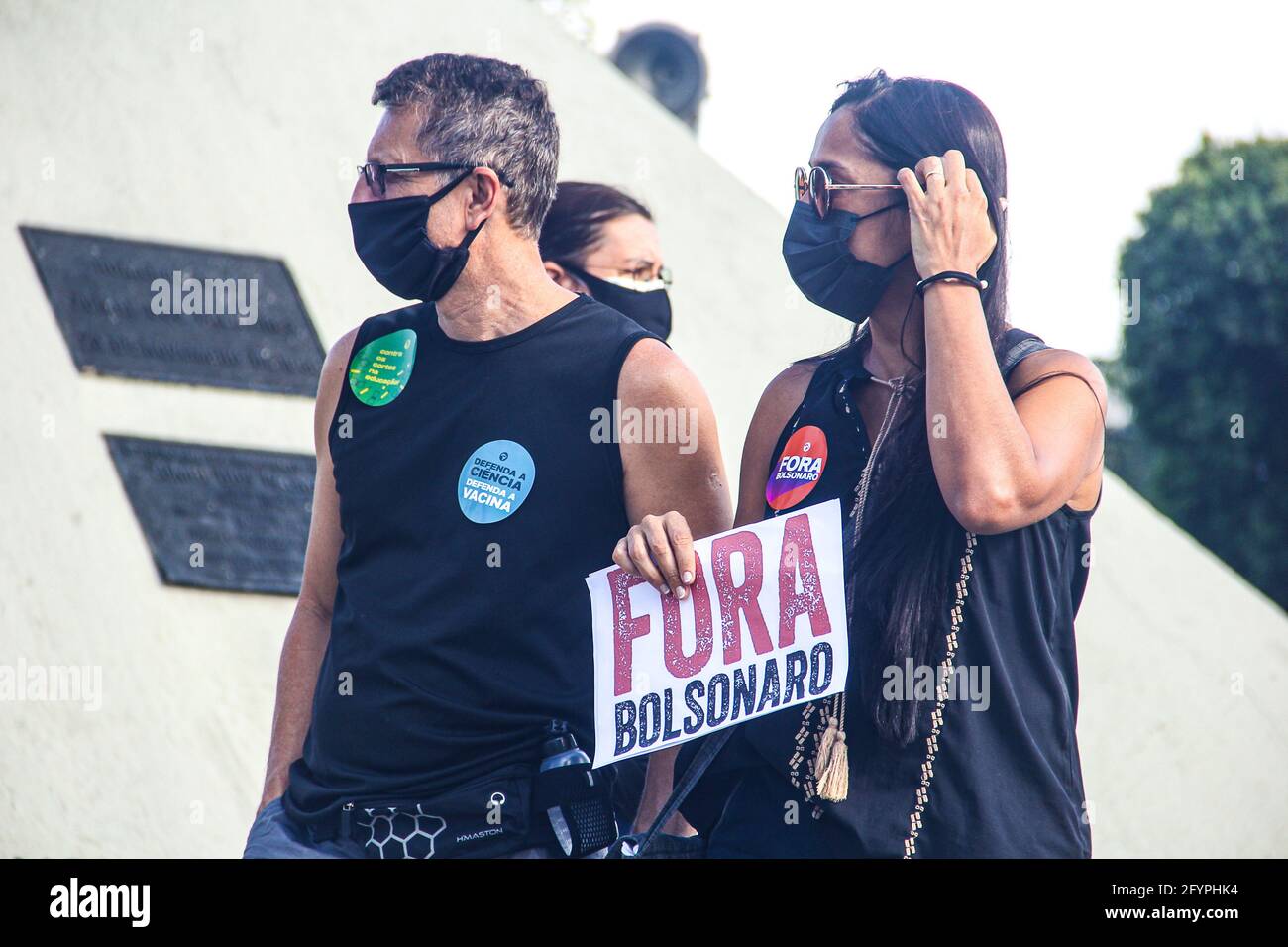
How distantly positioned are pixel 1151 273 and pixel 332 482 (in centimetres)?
1685

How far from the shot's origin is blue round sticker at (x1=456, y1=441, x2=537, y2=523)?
244 cm

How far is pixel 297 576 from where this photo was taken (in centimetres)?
515

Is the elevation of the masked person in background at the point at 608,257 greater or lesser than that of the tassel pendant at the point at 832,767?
greater

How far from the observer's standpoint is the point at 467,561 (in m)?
2.42

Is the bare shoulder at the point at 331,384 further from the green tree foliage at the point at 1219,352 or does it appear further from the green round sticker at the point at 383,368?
the green tree foliage at the point at 1219,352

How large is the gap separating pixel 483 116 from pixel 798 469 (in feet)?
2.76

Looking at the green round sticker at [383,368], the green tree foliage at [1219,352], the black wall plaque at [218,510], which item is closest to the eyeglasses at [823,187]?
the green round sticker at [383,368]

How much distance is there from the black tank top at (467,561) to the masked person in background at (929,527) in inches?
9.2

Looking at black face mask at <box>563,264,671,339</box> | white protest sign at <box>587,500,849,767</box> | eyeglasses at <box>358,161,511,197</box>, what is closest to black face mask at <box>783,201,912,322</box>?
white protest sign at <box>587,500,849,767</box>

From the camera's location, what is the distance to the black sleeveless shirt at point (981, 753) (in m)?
2.11

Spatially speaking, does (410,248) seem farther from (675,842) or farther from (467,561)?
(675,842)

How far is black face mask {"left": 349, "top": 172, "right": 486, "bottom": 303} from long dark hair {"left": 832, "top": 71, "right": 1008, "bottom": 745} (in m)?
0.71

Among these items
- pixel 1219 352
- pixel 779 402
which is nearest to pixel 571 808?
pixel 779 402

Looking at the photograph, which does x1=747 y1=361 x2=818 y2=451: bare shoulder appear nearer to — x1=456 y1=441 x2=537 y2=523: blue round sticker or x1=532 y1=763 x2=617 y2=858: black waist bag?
x1=456 y1=441 x2=537 y2=523: blue round sticker
